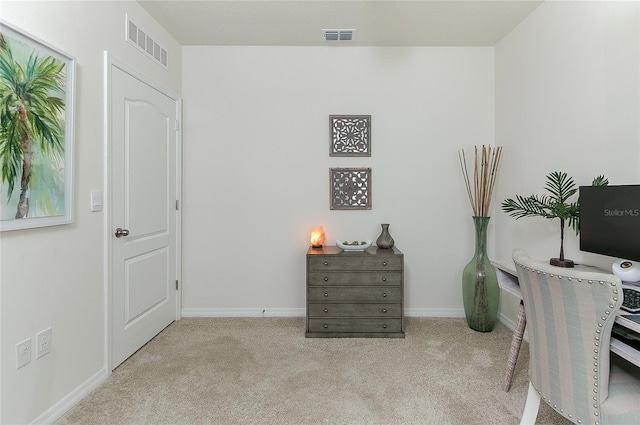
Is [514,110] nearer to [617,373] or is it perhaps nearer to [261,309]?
[617,373]

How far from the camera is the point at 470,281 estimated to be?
9.51ft

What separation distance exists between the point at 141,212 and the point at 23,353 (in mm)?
1180

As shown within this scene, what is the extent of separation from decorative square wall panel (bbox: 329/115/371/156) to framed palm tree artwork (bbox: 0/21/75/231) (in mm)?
2036

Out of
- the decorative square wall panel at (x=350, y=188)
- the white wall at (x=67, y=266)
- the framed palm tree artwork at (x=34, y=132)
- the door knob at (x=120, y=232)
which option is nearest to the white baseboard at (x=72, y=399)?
the white wall at (x=67, y=266)

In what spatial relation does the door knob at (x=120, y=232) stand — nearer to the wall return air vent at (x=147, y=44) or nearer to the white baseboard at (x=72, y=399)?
the white baseboard at (x=72, y=399)

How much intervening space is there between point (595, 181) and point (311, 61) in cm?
247

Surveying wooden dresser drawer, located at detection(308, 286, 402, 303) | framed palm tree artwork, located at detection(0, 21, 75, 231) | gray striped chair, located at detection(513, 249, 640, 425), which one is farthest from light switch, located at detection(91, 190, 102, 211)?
gray striped chair, located at detection(513, 249, 640, 425)

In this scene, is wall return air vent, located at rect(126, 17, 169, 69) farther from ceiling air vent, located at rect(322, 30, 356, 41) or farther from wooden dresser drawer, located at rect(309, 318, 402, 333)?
wooden dresser drawer, located at rect(309, 318, 402, 333)

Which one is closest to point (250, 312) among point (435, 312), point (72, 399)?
point (72, 399)

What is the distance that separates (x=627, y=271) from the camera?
1.62 m

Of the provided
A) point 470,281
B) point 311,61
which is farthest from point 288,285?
point 311,61

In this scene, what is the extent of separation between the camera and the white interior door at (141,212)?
7.37 feet

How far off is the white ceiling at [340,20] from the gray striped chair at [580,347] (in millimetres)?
2166

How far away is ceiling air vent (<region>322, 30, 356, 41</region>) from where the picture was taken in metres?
2.88
